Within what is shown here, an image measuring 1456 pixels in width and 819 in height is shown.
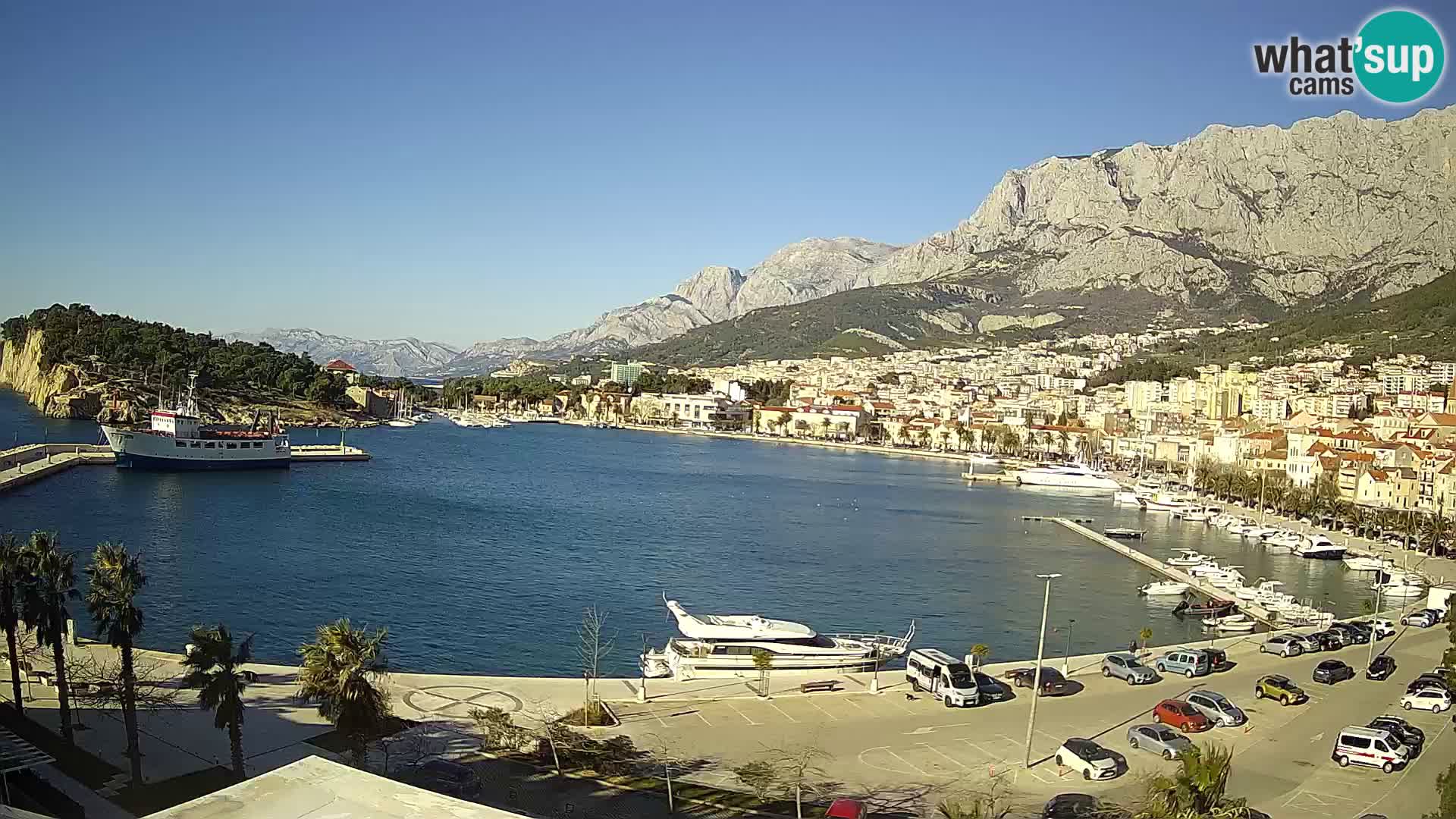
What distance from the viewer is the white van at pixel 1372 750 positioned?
12.5 m

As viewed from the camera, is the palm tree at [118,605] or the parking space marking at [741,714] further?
the parking space marking at [741,714]

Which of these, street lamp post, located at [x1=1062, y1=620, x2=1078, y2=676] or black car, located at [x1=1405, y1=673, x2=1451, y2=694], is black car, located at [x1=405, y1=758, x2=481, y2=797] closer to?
street lamp post, located at [x1=1062, y1=620, x2=1078, y2=676]

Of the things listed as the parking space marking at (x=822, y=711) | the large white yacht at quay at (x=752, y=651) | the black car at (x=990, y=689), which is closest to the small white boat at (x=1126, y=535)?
the large white yacht at quay at (x=752, y=651)

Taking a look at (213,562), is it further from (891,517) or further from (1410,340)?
(1410,340)

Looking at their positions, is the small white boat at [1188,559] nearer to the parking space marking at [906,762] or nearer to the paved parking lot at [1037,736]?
the paved parking lot at [1037,736]

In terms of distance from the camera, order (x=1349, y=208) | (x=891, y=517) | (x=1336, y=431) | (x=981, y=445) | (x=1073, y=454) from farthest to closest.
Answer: (x=1349, y=208)
(x=981, y=445)
(x=1073, y=454)
(x=1336, y=431)
(x=891, y=517)

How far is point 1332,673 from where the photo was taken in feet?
56.9

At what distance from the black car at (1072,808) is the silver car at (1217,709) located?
4440mm

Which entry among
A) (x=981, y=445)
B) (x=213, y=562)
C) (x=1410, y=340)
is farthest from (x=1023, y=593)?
(x=1410, y=340)

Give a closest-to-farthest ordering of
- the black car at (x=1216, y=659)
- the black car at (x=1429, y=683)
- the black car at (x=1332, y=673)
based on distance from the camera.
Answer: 1. the black car at (x=1429, y=683)
2. the black car at (x=1332, y=673)
3. the black car at (x=1216, y=659)

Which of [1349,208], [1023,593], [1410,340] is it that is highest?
[1349,208]

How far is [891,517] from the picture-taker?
154 ft

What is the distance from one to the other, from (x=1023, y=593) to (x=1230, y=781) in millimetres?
17871

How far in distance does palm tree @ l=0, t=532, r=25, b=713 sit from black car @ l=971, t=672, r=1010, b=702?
12.6 m
